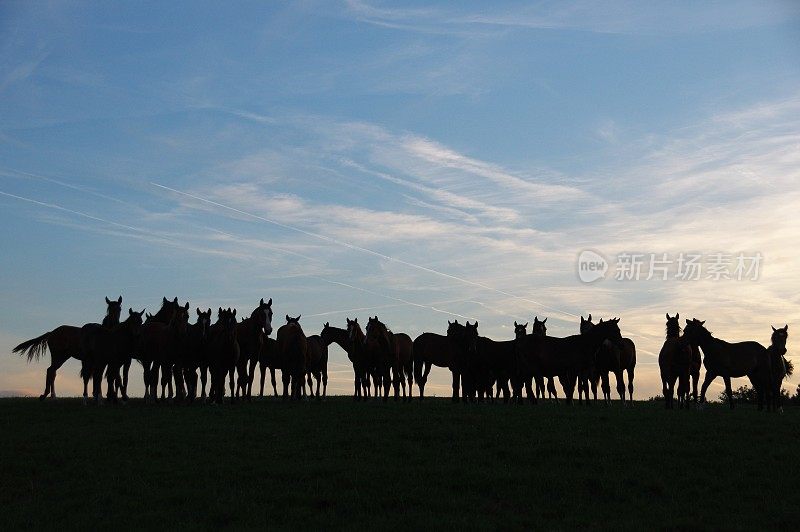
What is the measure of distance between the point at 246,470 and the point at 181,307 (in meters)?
14.7

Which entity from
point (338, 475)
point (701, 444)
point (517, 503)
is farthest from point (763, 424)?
point (338, 475)

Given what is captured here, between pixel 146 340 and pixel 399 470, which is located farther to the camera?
pixel 146 340

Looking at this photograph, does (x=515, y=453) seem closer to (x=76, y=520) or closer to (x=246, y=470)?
(x=246, y=470)

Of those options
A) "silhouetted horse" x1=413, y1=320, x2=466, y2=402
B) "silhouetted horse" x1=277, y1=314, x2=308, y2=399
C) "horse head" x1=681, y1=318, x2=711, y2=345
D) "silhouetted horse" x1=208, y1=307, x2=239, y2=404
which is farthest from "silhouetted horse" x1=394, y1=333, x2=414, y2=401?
"horse head" x1=681, y1=318, x2=711, y2=345

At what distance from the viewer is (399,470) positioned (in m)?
18.8

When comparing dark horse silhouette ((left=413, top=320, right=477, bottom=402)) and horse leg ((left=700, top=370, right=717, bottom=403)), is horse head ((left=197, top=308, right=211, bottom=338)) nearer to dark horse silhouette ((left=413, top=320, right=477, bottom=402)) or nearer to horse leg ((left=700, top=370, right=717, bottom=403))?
dark horse silhouette ((left=413, top=320, right=477, bottom=402))

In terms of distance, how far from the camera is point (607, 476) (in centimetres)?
1839

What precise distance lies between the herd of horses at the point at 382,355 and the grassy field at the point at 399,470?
187 inches

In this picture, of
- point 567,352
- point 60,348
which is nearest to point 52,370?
point 60,348

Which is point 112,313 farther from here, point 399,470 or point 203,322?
point 399,470

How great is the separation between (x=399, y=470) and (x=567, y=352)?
1520cm

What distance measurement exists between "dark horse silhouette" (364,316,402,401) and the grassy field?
25.0ft

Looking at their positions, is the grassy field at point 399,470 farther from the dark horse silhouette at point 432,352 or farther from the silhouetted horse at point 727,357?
the dark horse silhouette at point 432,352

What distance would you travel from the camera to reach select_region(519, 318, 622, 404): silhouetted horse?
32.0 meters
